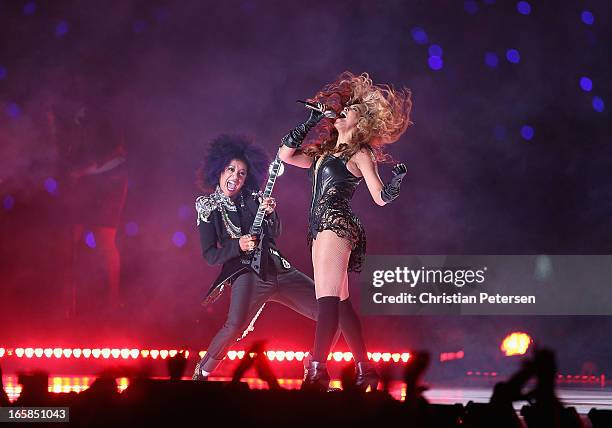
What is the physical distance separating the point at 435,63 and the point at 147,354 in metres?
3.39

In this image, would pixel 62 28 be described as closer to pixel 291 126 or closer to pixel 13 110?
pixel 13 110

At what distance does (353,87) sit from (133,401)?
2616 millimetres

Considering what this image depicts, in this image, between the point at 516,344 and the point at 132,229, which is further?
the point at 132,229

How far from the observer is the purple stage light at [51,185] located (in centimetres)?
773

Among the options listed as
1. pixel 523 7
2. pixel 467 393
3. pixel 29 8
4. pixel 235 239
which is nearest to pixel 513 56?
pixel 523 7

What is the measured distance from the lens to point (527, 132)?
729 cm

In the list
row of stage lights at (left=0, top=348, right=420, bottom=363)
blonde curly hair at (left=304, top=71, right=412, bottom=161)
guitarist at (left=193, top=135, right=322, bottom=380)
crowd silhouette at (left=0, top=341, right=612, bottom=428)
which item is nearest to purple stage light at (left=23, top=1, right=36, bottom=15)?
row of stage lights at (left=0, top=348, right=420, bottom=363)

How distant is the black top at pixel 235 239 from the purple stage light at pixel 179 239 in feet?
7.75

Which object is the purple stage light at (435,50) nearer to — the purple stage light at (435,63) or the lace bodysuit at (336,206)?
the purple stage light at (435,63)

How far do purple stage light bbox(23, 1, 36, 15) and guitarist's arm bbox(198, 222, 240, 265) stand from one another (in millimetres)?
3628

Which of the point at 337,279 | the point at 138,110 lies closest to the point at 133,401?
the point at 337,279

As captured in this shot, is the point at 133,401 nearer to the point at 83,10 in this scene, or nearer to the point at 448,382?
the point at 448,382

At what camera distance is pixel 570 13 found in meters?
7.39

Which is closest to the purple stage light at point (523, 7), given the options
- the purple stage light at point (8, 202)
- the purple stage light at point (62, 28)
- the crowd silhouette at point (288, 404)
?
the purple stage light at point (62, 28)
